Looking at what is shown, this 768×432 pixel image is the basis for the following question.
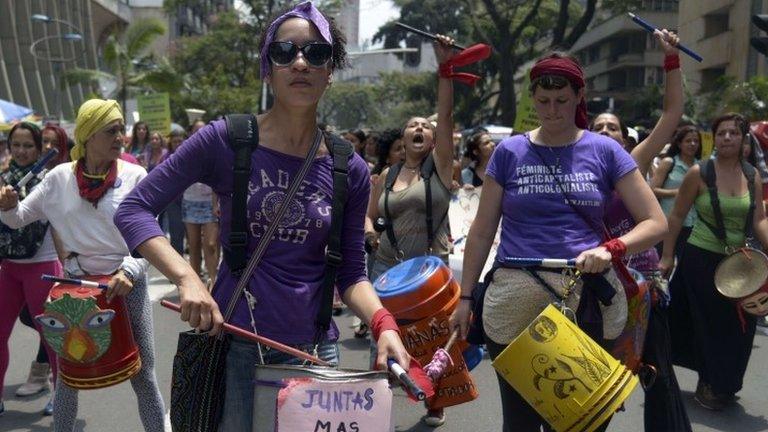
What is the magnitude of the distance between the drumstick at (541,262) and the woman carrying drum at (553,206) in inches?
1.1

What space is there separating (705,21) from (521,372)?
39.3 meters

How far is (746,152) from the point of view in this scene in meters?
6.49

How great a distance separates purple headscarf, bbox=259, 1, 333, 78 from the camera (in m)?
2.75

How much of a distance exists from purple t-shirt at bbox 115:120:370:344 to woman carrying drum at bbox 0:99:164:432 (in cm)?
182

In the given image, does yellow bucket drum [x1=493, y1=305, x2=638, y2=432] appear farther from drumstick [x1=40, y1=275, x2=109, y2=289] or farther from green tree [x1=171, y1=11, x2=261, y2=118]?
green tree [x1=171, y1=11, x2=261, y2=118]

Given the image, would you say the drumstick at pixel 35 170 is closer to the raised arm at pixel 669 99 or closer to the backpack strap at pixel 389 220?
the backpack strap at pixel 389 220

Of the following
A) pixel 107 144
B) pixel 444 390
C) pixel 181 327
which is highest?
pixel 107 144

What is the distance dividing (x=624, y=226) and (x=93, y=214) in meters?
2.58

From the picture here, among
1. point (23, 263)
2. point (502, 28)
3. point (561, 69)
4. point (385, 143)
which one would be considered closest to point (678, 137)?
point (385, 143)

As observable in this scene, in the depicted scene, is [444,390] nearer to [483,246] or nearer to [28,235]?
[483,246]

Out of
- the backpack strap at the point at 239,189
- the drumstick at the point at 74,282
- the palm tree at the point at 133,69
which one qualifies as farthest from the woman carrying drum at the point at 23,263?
the palm tree at the point at 133,69

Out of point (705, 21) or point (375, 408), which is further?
point (705, 21)

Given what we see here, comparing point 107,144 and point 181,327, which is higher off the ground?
point 107,144

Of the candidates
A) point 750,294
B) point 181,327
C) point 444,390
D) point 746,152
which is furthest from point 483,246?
point 181,327
